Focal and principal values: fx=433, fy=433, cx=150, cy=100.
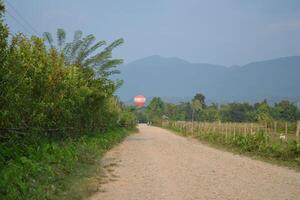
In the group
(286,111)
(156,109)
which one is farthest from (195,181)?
(156,109)

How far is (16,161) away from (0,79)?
A: 1.93m

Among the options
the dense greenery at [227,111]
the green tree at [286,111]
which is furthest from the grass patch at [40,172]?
the green tree at [286,111]

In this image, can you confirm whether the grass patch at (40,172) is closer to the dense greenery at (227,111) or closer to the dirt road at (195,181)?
the dirt road at (195,181)

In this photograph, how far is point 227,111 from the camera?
108 meters

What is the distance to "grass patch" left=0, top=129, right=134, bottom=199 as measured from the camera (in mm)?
7834

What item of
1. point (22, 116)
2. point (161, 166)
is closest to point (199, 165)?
point (161, 166)

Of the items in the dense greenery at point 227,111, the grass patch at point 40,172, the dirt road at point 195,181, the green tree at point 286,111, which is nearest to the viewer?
the grass patch at point 40,172

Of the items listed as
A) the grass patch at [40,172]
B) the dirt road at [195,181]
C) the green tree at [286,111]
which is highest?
the green tree at [286,111]

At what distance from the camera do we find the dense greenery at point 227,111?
84812mm

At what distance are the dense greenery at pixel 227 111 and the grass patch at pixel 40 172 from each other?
6084 cm

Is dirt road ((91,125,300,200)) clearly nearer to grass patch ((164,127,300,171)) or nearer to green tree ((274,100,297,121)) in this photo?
grass patch ((164,127,300,171))

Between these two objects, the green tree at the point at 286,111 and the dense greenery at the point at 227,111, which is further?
the dense greenery at the point at 227,111

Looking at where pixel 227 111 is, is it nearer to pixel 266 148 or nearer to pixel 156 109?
pixel 156 109

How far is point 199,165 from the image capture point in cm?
1627
